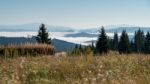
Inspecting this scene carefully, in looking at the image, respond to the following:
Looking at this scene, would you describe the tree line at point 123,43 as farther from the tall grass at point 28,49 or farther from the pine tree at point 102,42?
the tall grass at point 28,49

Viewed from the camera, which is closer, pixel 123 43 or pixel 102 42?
pixel 102 42

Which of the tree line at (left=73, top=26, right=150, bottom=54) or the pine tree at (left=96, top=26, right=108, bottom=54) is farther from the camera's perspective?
the pine tree at (left=96, top=26, right=108, bottom=54)

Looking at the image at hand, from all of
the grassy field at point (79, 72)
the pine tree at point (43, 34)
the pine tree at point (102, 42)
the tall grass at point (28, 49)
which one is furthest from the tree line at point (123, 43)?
the grassy field at point (79, 72)

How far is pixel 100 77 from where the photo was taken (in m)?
8.41

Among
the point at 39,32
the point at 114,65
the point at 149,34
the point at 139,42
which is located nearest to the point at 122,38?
the point at 149,34

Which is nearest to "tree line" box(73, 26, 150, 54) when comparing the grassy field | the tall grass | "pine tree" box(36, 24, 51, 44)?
"pine tree" box(36, 24, 51, 44)

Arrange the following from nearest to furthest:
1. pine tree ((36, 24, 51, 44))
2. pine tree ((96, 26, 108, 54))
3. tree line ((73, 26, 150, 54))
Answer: pine tree ((36, 24, 51, 44)), tree line ((73, 26, 150, 54)), pine tree ((96, 26, 108, 54))

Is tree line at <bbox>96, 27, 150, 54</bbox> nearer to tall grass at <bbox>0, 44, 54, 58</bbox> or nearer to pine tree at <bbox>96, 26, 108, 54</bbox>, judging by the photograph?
pine tree at <bbox>96, 26, 108, 54</bbox>

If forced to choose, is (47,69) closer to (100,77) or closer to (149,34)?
(100,77)

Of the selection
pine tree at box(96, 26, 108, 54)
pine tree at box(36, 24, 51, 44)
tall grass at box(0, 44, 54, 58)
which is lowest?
pine tree at box(96, 26, 108, 54)

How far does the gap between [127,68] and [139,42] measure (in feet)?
327

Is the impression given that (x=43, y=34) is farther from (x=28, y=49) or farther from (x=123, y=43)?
(x=28, y=49)

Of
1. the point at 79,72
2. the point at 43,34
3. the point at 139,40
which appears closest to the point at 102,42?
the point at 43,34

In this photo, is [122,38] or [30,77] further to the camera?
[122,38]
